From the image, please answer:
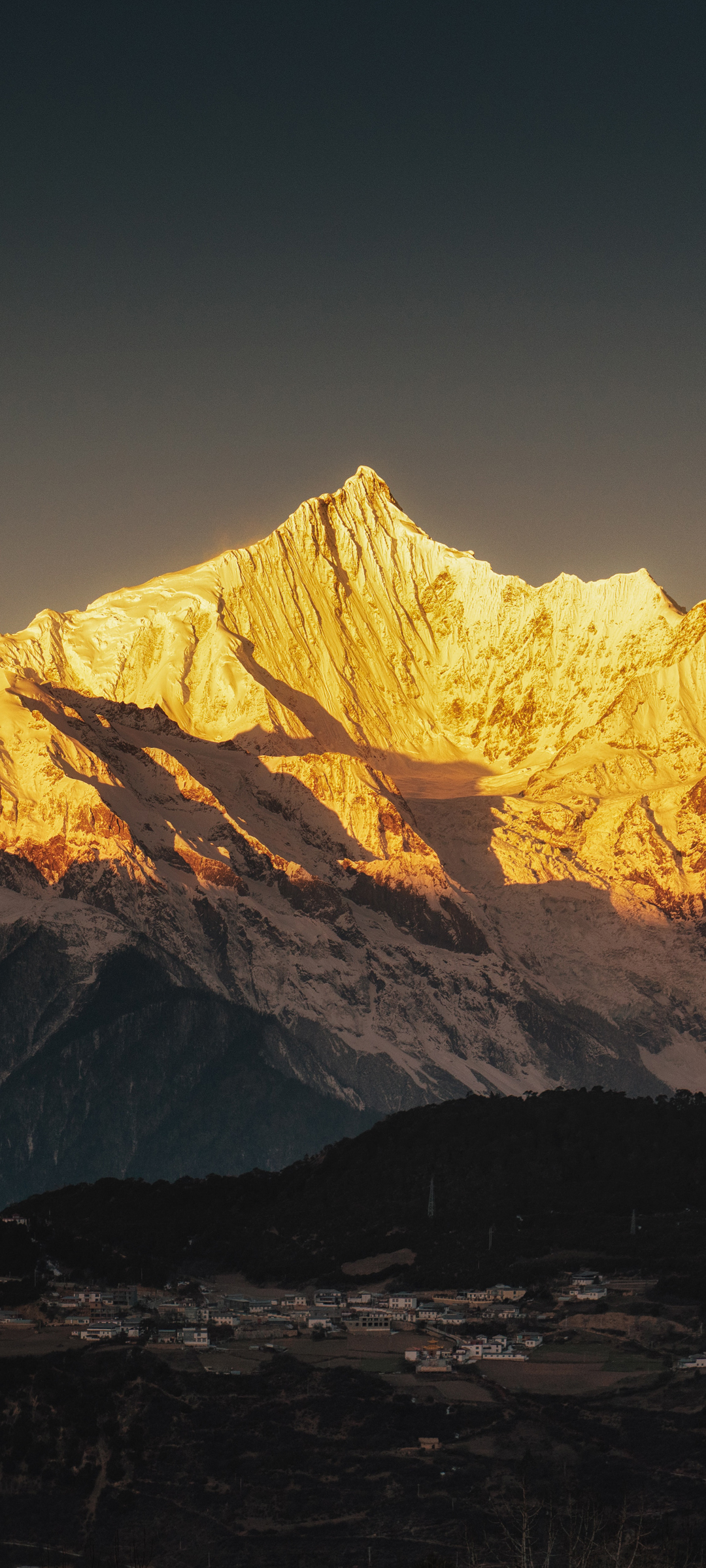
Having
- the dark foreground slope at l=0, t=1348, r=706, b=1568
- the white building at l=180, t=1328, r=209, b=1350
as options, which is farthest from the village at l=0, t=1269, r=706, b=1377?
the dark foreground slope at l=0, t=1348, r=706, b=1568

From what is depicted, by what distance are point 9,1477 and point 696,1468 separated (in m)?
41.2

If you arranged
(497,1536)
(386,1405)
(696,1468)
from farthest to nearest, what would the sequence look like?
(386,1405), (696,1468), (497,1536)

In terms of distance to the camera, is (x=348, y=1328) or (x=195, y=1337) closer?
(x=195, y=1337)

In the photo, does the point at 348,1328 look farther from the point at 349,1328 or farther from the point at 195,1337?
the point at 195,1337

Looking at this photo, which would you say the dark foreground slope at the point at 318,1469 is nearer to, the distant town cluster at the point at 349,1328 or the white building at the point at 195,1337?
the white building at the point at 195,1337

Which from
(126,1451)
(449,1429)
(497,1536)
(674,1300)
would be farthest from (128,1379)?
(674,1300)

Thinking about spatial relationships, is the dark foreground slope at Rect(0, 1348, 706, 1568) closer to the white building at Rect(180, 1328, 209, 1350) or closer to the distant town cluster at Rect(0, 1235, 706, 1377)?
the white building at Rect(180, 1328, 209, 1350)

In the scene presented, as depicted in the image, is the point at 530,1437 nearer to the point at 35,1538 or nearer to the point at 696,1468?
the point at 696,1468

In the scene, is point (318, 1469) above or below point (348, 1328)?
below

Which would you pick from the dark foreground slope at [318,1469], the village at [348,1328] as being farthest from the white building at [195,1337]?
the dark foreground slope at [318,1469]

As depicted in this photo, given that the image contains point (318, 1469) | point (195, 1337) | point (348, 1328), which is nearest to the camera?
point (318, 1469)

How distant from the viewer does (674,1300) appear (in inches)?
7717

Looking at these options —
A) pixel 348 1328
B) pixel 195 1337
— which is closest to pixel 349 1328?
pixel 348 1328

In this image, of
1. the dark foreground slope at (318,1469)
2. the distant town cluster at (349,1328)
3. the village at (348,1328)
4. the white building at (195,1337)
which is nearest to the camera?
the dark foreground slope at (318,1469)
